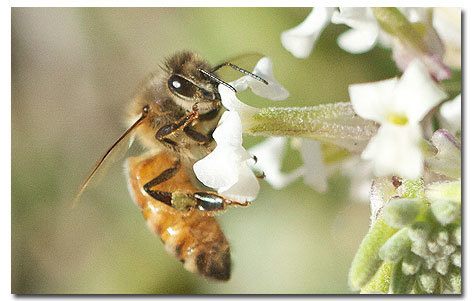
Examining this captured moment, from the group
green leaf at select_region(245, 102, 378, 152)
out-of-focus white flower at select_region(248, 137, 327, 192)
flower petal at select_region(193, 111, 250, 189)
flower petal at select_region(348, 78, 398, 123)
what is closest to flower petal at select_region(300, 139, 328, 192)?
out-of-focus white flower at select_region(248, 137, 327, 192)

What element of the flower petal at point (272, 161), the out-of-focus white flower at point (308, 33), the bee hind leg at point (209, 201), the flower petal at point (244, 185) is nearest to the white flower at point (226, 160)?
the flower petal at point (244, 185)

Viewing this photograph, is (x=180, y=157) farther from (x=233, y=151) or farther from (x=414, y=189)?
(x=414, y=189)

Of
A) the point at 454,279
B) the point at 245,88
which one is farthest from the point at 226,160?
the point at 454,279

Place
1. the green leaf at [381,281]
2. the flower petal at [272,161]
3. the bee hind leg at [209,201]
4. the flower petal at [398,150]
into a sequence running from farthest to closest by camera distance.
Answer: the flower petal at [272,161]
the bee hind leg at [209,201]
the green leaf at [381,281]
the flower petal at [398,150]

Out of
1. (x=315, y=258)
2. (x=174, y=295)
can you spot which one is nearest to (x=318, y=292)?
(x=315, y=258)

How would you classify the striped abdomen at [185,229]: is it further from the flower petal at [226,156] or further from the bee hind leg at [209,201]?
the flower petal at [226,156]

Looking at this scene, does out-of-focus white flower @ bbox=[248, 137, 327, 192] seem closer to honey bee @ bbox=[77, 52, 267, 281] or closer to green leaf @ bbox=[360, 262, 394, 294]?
honey bee @ bbox=[77, 52, 267, 281]

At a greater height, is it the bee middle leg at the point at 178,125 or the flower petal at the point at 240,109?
the flower petal at the point at 240,109
